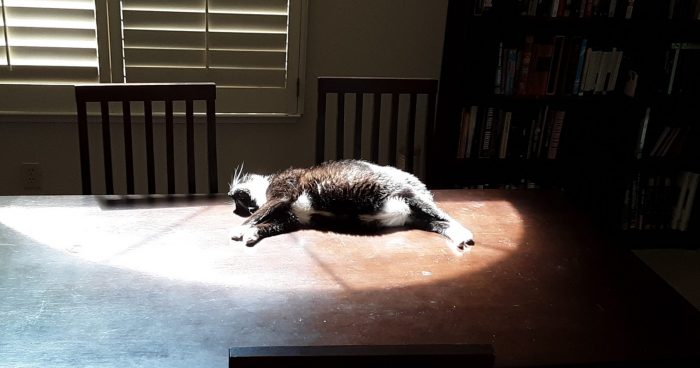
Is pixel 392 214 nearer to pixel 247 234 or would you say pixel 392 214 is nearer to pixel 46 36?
pixel 247 234

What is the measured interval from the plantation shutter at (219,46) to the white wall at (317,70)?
0.43 ft

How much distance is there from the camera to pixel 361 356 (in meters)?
0.79

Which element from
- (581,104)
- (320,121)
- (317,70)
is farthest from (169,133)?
(581,104)

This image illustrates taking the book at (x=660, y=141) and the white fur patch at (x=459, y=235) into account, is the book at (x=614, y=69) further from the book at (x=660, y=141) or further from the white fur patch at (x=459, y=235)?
the white fur patch at (x=459, y=235)

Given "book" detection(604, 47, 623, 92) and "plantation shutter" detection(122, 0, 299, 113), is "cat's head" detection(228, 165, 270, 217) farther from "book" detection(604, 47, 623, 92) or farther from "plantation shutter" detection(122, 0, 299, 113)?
"book" detection(604, 47, 623, 92)

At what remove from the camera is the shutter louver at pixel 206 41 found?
2654mm

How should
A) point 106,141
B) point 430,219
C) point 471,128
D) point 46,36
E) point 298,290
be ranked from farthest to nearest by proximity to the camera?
point 471,128 → point 46,36 → point 106,141 → point 430,219 → point 298,290

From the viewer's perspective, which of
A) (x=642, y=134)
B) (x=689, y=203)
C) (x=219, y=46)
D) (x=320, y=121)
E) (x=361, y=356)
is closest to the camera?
(x=361, y=356)

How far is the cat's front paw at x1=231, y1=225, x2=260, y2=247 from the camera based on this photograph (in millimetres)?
1677

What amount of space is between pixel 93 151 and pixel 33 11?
0.62 m

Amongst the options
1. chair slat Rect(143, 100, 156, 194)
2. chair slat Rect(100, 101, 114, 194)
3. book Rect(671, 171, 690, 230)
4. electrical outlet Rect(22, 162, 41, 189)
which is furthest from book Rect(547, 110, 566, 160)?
electrical outlet Rect(22, 162, 41, 189)

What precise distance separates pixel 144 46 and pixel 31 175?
2.53 ft

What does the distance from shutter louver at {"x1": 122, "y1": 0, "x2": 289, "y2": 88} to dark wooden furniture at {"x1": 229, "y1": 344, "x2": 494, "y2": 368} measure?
6.92 feet

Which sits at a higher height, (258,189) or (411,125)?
(411,125)
